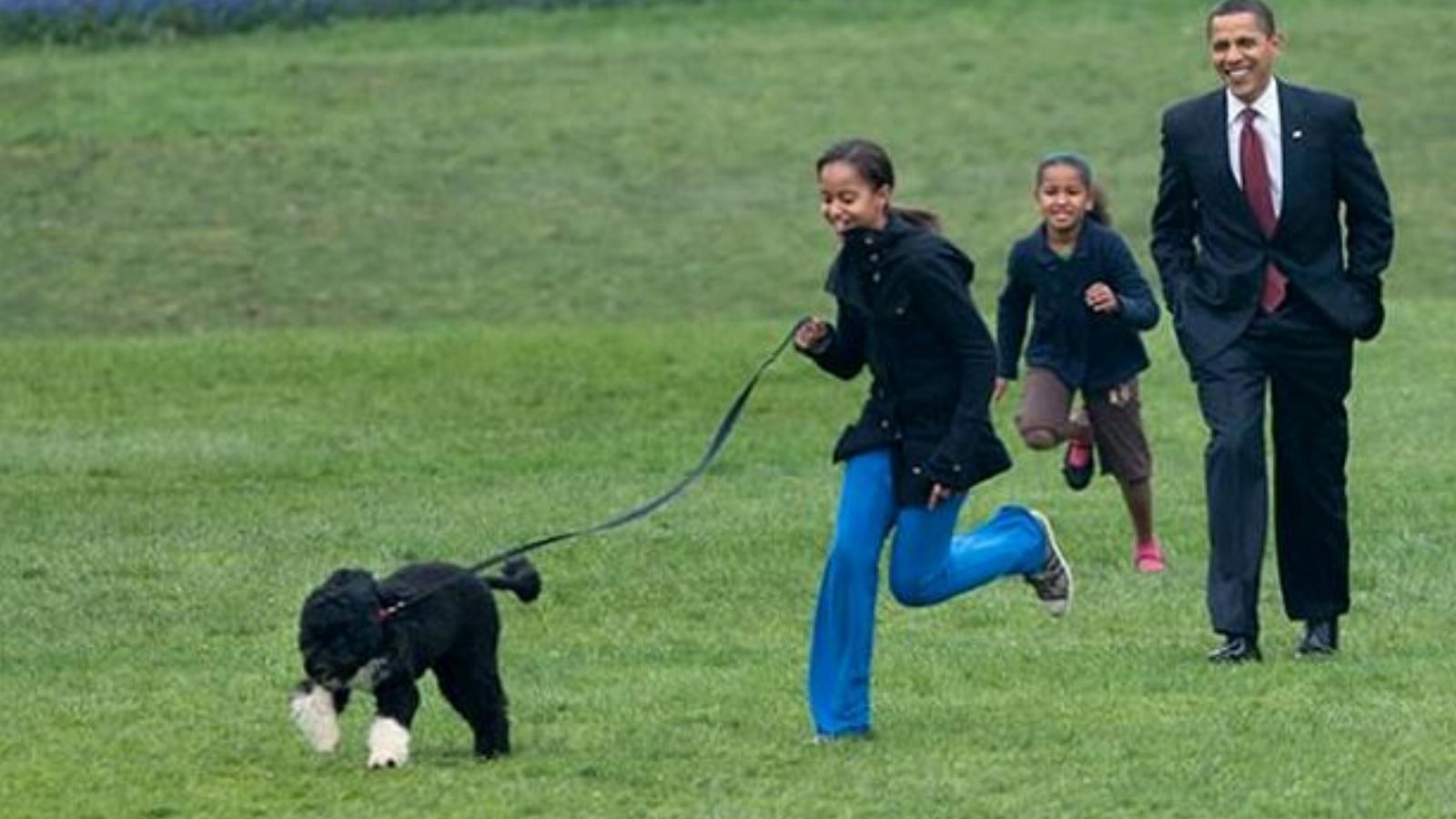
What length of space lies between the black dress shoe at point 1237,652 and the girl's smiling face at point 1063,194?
3.34m

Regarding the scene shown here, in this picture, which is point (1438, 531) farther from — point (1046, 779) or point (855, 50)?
point (855, 50)

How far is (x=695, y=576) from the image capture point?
53.6 ft

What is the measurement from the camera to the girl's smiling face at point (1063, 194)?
16500 millimetres

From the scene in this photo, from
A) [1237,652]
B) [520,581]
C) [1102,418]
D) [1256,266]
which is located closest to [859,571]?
[520,581]

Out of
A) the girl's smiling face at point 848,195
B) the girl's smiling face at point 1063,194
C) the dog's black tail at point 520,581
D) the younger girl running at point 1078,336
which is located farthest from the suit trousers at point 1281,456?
the girl's smiling face at point 1063,194

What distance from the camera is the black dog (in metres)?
11.3

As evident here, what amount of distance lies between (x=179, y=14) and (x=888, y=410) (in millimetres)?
26744

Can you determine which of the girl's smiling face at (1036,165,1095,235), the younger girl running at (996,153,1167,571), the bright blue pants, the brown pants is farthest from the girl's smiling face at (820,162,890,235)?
the brown pants

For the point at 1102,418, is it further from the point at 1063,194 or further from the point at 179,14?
the point at 179,14

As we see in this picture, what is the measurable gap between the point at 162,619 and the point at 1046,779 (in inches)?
195

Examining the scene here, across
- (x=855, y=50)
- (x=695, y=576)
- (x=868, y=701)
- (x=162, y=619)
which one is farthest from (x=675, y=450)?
(x=855, y=50)

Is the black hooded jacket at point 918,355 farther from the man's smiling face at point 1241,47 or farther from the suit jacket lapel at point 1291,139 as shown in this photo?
the suit jacket lapel at point 1291,139

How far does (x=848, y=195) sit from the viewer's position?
11828 mm

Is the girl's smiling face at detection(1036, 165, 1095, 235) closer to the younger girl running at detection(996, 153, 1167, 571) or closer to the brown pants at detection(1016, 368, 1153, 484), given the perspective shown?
the younger girl running at detection(996, 153, 1167, 571)
